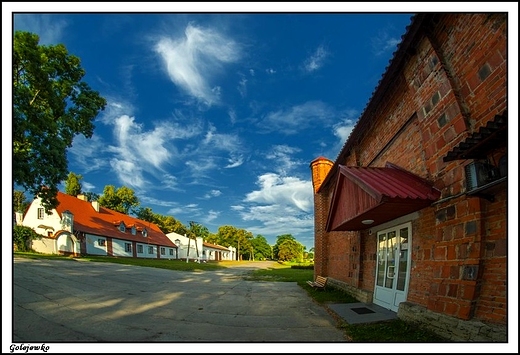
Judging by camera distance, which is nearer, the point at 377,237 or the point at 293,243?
the point at 377,237

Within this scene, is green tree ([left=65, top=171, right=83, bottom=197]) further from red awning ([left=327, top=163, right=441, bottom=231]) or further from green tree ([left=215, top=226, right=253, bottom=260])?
red awning ([left=327, top=163, right=441, bottom=231])

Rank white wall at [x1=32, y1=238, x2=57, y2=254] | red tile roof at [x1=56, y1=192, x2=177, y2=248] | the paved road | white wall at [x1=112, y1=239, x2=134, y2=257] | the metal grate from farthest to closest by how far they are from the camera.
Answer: white wall at [x1=112, y1=239, x2=134, y2=257] → red tile roof at [x1=56, y1=192, x2=177, y2=248] → white wall at [x1=32, y1=238, x2=57, y2=254] → the metal grate → the paved road

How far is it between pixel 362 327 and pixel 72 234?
31783 mm

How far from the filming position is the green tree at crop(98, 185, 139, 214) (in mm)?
50875

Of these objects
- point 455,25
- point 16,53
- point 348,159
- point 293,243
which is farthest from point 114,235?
point 293,243

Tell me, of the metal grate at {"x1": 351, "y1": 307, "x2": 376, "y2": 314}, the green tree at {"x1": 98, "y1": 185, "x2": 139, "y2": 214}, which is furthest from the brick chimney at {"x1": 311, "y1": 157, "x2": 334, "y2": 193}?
Answer: the green tree at {"x1": 98, "y1": 185, "x2": 139, "y2": 214}

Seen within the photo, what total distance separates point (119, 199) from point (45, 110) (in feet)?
123

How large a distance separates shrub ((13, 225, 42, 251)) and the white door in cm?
3174

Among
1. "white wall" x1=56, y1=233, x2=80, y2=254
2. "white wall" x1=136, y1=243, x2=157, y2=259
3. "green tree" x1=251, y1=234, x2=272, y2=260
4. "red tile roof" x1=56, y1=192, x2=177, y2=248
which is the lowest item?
"green tree" x1=251, y1=234, x2=272, y2=260

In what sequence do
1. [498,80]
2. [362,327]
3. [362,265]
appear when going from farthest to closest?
[362,265], [362,327], [498,80]

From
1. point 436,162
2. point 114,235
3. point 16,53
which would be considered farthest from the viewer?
point 114,235

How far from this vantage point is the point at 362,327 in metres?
5.69

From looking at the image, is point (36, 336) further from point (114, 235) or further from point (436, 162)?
point (114, 235)

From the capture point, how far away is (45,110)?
57.8ft
